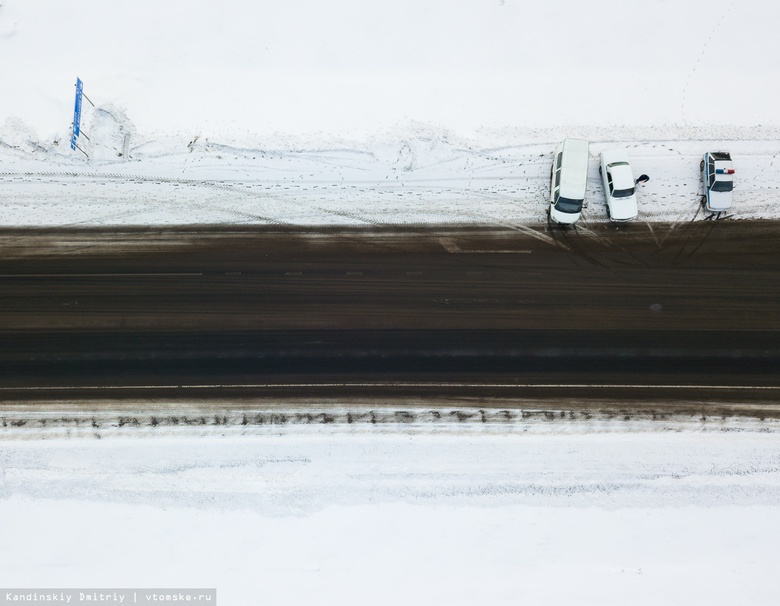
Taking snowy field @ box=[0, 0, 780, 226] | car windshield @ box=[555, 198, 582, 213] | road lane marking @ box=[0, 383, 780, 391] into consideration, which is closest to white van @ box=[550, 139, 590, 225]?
car windshield @ box=[555, 198, 582, 213]

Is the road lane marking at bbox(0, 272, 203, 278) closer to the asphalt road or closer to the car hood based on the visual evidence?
→ the asphalt road

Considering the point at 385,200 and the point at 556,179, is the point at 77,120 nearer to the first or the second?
the point at 385,200

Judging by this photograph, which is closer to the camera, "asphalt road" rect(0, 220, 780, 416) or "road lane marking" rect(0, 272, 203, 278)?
"asphalt road" rect(0, 220, 780, 416)

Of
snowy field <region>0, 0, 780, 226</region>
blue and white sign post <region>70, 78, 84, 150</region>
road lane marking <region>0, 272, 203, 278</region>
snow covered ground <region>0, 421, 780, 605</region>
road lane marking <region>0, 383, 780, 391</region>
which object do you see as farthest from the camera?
snowy field <region>0, 0, 780, 226</region>

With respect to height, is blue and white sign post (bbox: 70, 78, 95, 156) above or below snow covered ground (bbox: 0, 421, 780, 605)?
above

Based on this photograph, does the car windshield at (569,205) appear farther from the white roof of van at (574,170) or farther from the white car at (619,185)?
the white car at (619,185)

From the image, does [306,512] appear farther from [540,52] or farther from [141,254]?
[540,52]

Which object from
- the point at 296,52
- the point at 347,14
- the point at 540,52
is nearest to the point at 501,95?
the point at 540,52
